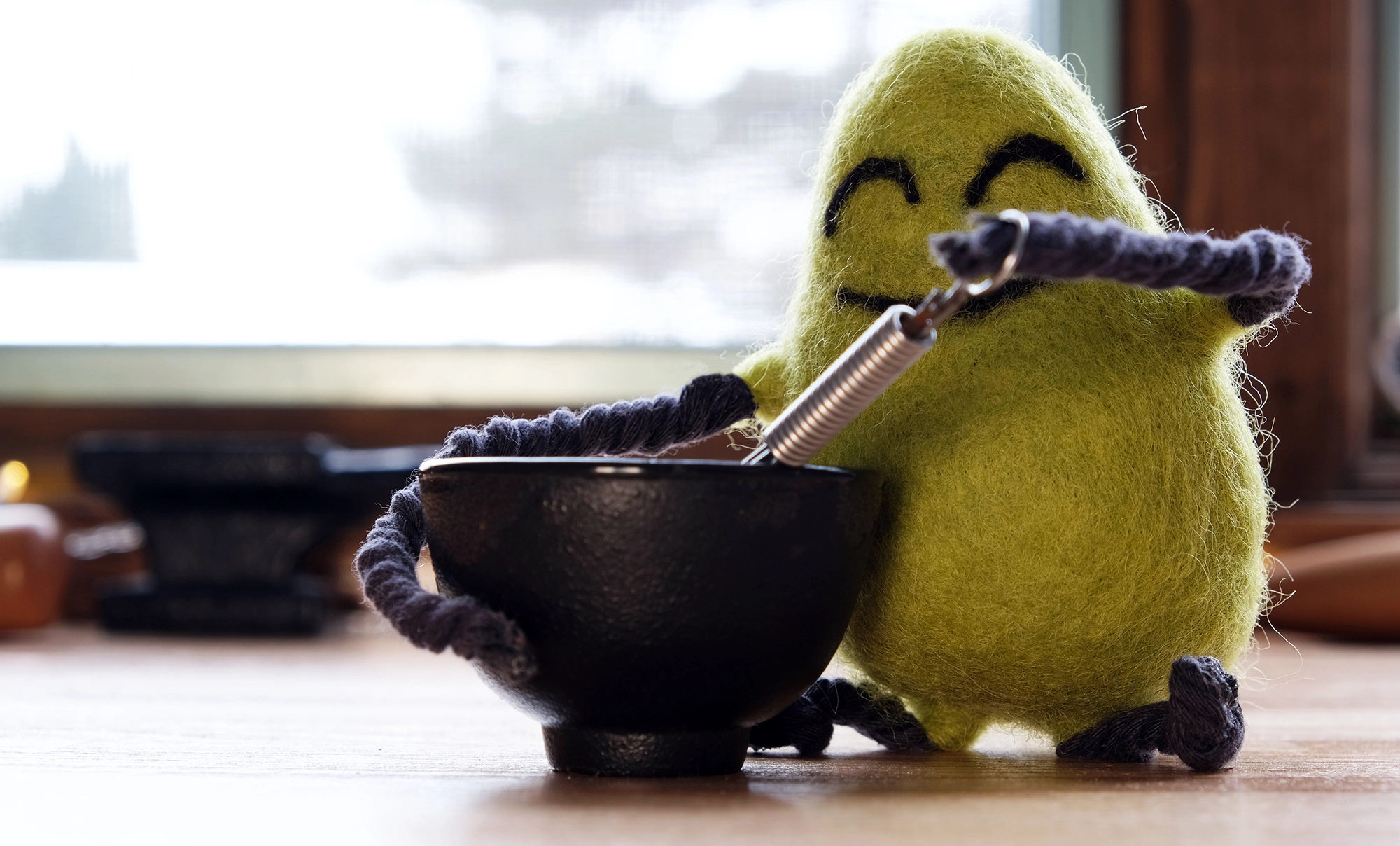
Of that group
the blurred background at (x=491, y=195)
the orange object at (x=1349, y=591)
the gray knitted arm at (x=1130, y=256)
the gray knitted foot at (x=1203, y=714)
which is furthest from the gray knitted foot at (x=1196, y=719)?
the blurred background at (x=491, y=195)

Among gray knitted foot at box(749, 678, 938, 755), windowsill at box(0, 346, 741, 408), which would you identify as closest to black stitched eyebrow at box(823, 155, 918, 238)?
gray knitted foot at box(749, 678, 938, 755)

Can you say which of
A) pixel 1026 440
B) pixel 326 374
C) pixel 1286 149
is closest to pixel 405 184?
pixel 326 374

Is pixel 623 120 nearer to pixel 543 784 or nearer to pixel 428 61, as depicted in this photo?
pixel 428 61

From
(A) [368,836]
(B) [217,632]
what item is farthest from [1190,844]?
(B) [217,632]

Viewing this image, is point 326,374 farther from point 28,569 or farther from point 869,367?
point 869,367

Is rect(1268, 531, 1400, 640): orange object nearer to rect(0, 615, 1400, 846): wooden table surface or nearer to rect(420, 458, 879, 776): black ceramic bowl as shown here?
rect(0, 615, 1400, 846): wooden table surface

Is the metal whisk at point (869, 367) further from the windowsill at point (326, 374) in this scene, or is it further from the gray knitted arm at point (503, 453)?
the windowsill at point (326, 374)
